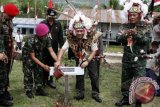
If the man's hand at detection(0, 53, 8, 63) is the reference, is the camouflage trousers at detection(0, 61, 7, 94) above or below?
below

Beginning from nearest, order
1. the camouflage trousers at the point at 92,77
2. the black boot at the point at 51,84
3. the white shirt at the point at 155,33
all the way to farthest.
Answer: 1. the camouflage trousers at the point at 92,77
2. the black boot at the point at 51,84
3. the white shirt at the point at 155,33

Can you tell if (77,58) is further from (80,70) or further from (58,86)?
(58,86)

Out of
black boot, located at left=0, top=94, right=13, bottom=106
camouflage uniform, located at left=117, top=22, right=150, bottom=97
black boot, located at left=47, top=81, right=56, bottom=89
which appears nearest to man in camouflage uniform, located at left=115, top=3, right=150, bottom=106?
camouflage uniform, located at left=117, top=22, right=150, bottom=97

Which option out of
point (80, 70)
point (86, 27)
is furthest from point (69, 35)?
point (80, 70)

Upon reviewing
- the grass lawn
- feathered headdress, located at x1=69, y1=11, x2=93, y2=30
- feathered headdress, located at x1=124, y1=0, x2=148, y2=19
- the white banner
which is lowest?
the grass lawn

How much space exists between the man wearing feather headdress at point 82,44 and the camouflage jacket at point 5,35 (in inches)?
36.1

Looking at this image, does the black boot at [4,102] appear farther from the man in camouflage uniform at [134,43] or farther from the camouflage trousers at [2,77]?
the man in camouflage uniform at [134,43]

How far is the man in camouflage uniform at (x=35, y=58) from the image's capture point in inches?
282

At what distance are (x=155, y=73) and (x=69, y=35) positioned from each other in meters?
2.16

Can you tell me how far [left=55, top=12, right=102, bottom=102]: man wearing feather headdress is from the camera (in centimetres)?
702

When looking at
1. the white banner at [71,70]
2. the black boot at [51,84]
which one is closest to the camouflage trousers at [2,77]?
the white banner at [71,70]

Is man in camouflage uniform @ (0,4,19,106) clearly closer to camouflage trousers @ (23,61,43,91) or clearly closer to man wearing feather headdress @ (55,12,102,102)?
camouflage trousers @ (23,61,43,91)

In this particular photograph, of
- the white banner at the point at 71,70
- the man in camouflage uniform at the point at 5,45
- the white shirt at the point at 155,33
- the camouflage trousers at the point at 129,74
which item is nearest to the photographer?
the white banner at the point at 71,70

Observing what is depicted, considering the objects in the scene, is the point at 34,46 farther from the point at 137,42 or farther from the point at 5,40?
the point at 137,42
